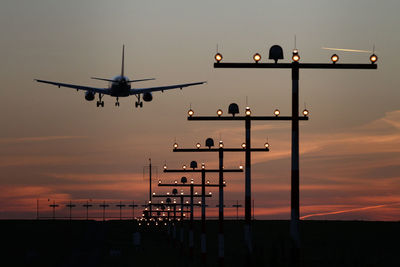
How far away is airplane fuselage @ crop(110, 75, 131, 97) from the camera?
121m

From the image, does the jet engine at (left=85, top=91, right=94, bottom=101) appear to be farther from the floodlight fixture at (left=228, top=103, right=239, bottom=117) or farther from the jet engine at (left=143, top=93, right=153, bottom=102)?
the floodlight fixture at (left=228, top=103, right=239, bottom=117)

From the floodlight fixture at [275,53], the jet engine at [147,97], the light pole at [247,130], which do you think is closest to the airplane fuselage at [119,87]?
the jet engine at [147,97]

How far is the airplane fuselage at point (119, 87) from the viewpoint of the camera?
397ft

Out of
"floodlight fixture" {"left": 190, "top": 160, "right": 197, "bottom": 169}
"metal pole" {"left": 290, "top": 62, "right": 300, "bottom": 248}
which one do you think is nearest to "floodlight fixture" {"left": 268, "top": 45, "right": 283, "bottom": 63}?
"metal pole" {"left": 290, "top": 62, "right": 300, "bottom": 248}

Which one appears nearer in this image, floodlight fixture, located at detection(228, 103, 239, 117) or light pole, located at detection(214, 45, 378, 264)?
light pole, located at detection(214, 45, 378, 264)

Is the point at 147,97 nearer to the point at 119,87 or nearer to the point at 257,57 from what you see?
the point at 119,87

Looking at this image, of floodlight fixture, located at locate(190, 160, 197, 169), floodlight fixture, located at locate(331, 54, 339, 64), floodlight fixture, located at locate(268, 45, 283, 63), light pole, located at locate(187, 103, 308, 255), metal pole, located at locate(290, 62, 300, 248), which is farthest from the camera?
floodlight fixture, located at locate(190, 160, 197, 169)
